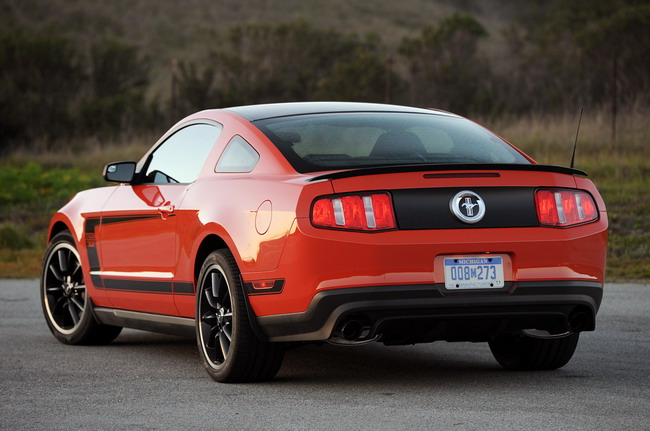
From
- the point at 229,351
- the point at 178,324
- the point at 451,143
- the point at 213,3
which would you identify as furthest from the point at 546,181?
the point at 213,3

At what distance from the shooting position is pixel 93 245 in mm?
7973

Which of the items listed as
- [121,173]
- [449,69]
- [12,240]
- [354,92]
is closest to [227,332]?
[121,173]

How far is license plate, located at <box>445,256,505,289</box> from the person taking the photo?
580cm

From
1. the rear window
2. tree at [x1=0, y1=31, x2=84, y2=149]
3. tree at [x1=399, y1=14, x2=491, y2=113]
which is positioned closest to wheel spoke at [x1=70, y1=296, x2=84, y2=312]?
the rear window

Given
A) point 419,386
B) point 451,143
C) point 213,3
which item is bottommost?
point 213,3

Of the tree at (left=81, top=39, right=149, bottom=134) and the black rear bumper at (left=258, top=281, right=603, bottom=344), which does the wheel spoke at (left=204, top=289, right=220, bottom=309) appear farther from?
the tree at (left=81, top=39, right=149, bottom=134)

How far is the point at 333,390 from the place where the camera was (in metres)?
6.14

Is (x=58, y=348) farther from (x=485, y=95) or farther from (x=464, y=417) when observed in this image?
(x=485, y=95)

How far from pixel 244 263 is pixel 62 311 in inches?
111

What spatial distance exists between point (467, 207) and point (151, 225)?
219 centimetres

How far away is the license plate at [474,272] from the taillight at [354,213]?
36cm

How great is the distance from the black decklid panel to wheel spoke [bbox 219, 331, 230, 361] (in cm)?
125

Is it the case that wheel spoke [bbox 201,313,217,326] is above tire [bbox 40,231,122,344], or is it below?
above

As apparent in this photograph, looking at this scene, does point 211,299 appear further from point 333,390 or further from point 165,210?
point 333,390
